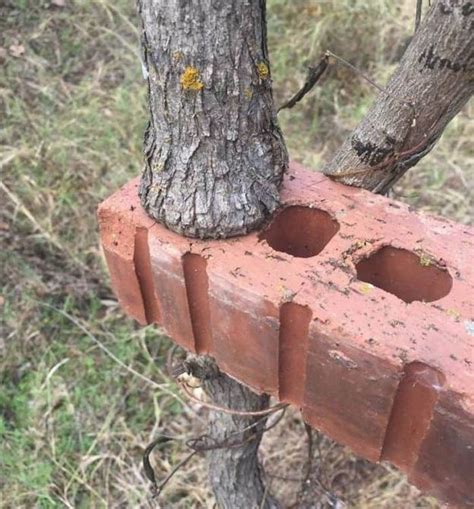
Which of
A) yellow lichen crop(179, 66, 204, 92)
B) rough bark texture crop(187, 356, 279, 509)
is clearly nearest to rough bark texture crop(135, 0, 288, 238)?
yellow lichen crop(179, 66, 204, 92)

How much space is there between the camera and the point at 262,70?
3.13 feet

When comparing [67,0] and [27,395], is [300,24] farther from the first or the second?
[27,395]

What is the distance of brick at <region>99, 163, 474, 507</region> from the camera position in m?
0.87

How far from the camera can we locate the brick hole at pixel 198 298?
1.04m

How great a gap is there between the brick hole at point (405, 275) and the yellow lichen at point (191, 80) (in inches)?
14.8

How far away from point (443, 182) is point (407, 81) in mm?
1797

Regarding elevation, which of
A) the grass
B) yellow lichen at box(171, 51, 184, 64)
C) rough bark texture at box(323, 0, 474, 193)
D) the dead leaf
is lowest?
the grass

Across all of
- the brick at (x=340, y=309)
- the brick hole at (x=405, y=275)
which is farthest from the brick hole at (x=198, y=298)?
the brick hole at (x=405, y=275)

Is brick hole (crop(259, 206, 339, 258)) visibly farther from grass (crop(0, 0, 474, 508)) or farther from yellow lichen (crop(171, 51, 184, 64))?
grass (crop(0, 0, 474, 508))

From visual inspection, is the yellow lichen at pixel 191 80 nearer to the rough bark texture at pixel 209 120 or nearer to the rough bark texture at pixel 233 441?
the rough bark texture at pixel 209 120

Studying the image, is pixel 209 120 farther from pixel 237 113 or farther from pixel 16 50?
pixel 16 50

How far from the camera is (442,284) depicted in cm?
101

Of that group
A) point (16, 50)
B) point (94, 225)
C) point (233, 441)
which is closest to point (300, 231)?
point (233, 441)

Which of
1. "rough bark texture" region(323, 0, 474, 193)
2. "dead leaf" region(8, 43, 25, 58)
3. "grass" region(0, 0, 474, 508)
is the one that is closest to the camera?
"rough bark texture" region(323, 0, 474, 193)
